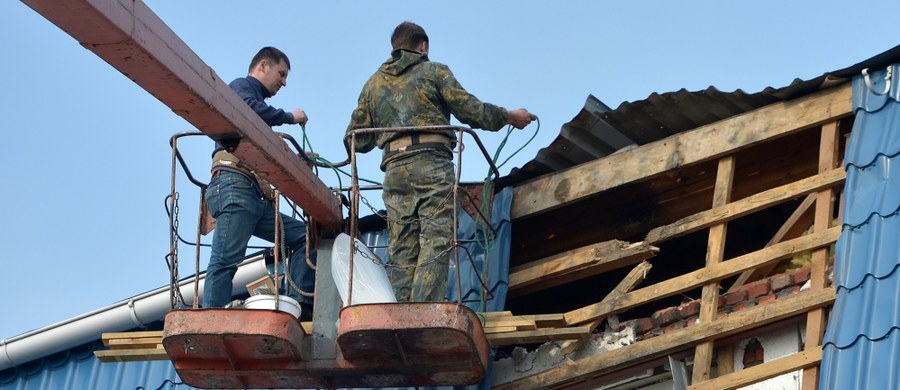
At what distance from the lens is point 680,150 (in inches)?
454

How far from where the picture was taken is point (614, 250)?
11477 mm

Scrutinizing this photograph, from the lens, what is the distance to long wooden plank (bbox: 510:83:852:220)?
1103cm

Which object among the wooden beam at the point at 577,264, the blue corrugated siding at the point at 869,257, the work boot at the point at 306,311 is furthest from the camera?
the work boot at the point at 306,311

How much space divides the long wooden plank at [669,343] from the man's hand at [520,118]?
1.67 m

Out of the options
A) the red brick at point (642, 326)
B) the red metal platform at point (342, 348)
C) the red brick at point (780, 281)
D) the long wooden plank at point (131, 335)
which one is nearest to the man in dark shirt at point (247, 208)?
the long wooden plank at point (131, 335)

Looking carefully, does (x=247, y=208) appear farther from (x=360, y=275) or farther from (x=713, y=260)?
(x=713, y=260)

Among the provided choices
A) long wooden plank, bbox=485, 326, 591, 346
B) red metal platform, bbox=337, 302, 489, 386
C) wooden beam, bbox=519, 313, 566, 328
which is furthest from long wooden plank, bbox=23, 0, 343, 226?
wooden beam, bbox=519, 313, 566, 328

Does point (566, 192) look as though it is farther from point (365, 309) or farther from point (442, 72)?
point (365, 309)

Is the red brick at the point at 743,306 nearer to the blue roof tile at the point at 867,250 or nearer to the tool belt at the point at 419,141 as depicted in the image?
the blue roof tile at the point at 867,250

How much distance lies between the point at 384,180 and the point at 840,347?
3306 mm

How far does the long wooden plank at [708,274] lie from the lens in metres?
10.5

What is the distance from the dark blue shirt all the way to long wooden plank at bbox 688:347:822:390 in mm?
3294

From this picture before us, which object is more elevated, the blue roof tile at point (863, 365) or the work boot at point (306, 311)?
the work boot at point (306, 311)

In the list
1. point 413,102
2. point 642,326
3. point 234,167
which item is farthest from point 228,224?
point 642,326
